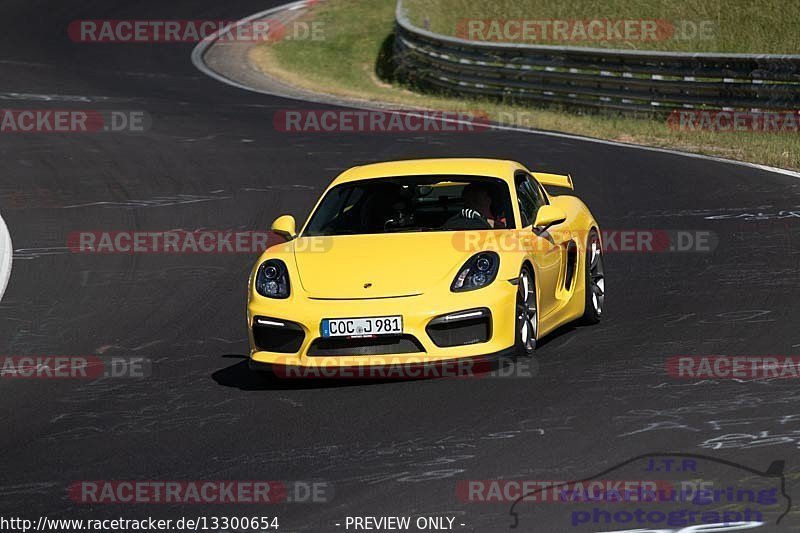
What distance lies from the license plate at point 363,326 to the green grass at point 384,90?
10238 mm

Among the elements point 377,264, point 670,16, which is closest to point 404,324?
point 377,264

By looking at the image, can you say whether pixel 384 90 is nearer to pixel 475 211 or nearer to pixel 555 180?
pixel 555 180

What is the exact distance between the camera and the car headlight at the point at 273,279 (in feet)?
28.6

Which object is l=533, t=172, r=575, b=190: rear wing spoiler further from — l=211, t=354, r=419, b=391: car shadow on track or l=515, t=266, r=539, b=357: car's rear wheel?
l=211, t=354, r=419, b=391: car shadow on track

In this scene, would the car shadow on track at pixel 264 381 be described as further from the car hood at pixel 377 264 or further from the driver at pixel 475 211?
the driver at pixel 475 211

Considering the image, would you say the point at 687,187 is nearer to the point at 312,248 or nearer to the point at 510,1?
the point at 312,248

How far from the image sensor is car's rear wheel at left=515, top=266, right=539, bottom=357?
861cm

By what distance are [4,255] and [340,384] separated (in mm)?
5955

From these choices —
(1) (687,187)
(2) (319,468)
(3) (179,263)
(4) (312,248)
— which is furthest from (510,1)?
(2) (319,468)

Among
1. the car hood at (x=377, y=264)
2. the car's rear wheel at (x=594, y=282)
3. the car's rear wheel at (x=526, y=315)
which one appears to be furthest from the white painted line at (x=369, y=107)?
the car hood at (x=377, y=264)

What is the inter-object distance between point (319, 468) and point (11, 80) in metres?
22.3

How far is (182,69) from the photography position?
30234mm

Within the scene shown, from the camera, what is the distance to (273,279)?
881cm

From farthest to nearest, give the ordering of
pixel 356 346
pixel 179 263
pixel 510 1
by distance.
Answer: pixel 510 1
pixel 179 263
pixel 356 346
